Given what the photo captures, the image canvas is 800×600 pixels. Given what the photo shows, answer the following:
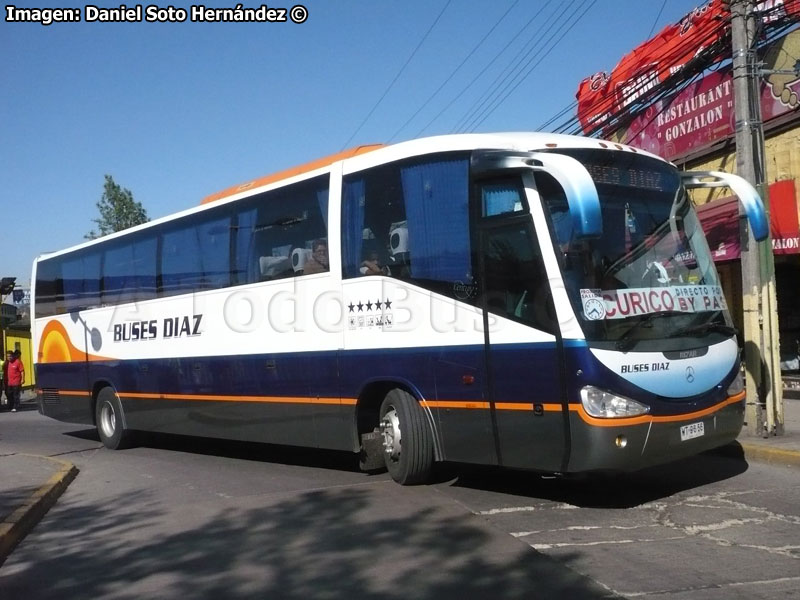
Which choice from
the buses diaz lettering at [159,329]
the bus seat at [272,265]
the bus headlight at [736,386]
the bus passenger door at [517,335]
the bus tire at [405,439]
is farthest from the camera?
the buses diaz lettering at [159,329]

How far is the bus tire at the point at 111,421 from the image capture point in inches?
525

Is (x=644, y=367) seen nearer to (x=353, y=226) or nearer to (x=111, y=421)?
(x=353, y=226)

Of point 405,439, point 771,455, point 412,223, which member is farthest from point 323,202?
point 771,455

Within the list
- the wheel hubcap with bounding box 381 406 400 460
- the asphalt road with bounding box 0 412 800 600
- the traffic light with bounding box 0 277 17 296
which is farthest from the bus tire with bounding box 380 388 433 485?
the traffic light with bounding box 0 277 17 296

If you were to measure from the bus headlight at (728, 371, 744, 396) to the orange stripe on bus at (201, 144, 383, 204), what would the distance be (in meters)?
4.48

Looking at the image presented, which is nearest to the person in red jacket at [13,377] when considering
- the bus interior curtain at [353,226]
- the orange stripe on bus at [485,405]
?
the bus interior curtain at [353,226]

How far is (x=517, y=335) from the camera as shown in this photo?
280 inches

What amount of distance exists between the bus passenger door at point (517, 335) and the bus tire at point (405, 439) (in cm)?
102

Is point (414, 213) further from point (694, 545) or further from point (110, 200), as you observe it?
point (110, 200)

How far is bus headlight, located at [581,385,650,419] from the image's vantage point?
21.7 ft

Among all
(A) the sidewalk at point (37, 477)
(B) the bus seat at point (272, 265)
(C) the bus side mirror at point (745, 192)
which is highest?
(C) the bus side mirror at point (745, 192)

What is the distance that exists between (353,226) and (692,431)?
3.90 m

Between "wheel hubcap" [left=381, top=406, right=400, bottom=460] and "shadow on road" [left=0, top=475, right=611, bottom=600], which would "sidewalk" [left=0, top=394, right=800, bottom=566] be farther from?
"wheel hubcap" [left=381, top=406, right=400, bottom=460]

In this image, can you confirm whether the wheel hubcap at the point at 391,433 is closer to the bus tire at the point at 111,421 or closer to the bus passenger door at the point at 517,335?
the bus passenger door at the point at 517,335
